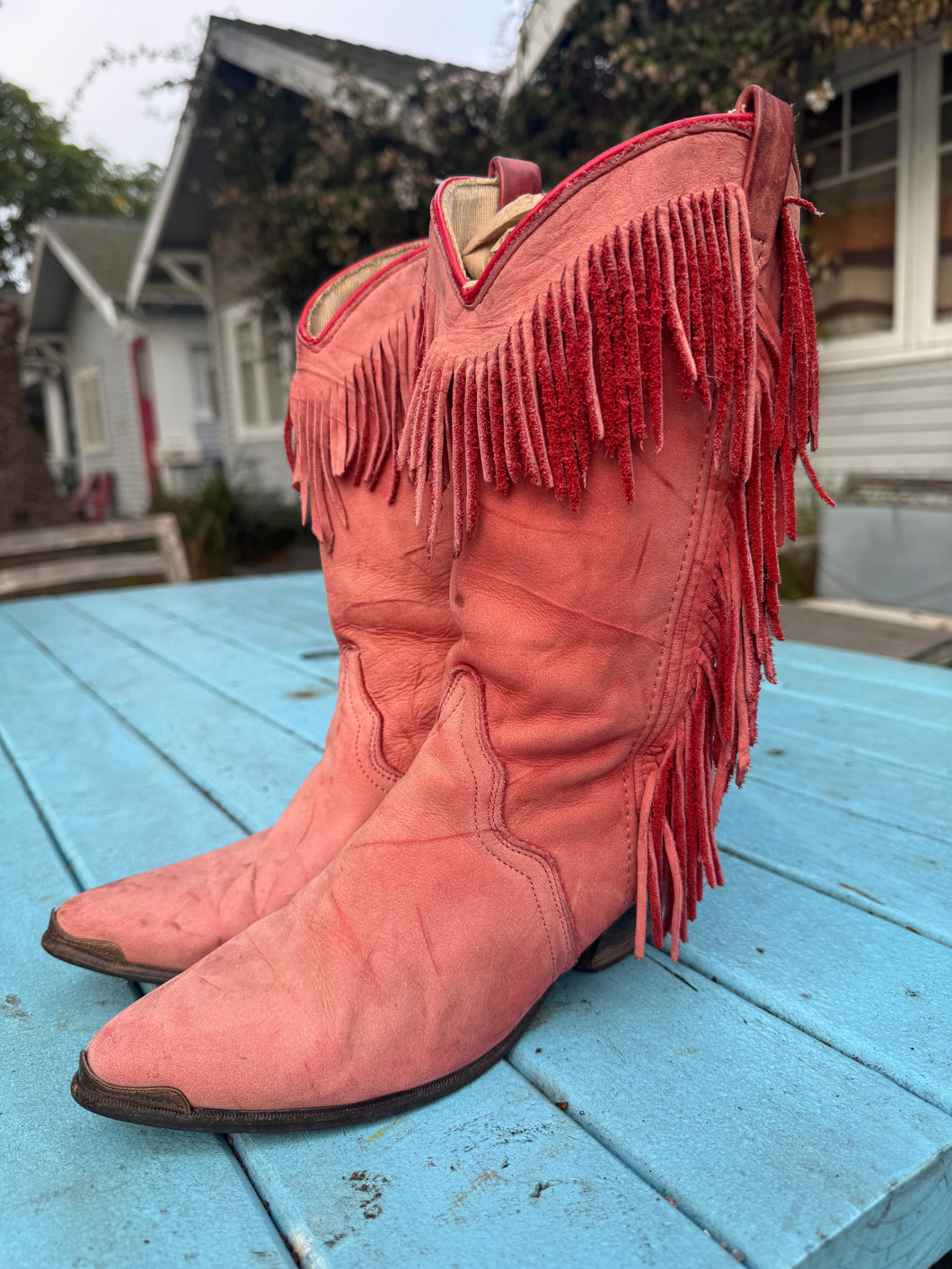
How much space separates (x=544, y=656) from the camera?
649 mm

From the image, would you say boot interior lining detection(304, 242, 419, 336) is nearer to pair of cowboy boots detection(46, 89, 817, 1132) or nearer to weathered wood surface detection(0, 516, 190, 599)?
pair of cowboy boots detection(46, 89, 817, 1132)

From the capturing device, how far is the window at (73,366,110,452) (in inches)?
478

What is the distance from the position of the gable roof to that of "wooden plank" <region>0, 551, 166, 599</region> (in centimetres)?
309

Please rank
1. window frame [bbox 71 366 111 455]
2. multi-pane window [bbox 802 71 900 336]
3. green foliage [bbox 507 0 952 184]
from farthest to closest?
window frame [bbox 71 366 111 455], multi-pane window [bbox 802 71 900 336], green foliage [bbox 507 0 952 184]

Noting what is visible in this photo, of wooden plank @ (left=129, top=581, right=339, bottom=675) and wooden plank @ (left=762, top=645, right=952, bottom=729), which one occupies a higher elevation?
wooden plank @ (left=129, top=581, right=339, bottom=675)

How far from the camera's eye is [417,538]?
0.83 meters

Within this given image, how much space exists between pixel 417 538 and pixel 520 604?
0.21 metres

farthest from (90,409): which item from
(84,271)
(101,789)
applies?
(101,789)

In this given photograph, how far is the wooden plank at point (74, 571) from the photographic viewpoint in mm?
3342

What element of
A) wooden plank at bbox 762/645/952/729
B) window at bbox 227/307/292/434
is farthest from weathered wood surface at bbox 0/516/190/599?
window at bbox 227/307/292/434

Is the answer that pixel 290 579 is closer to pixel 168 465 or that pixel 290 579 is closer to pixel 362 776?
pixel 362 776

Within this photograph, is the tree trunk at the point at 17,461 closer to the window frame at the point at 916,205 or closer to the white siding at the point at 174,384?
the white siding at the point at 174,384

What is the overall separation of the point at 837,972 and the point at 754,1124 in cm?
21

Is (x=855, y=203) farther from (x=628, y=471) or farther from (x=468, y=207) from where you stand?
(x=628, y=471)
